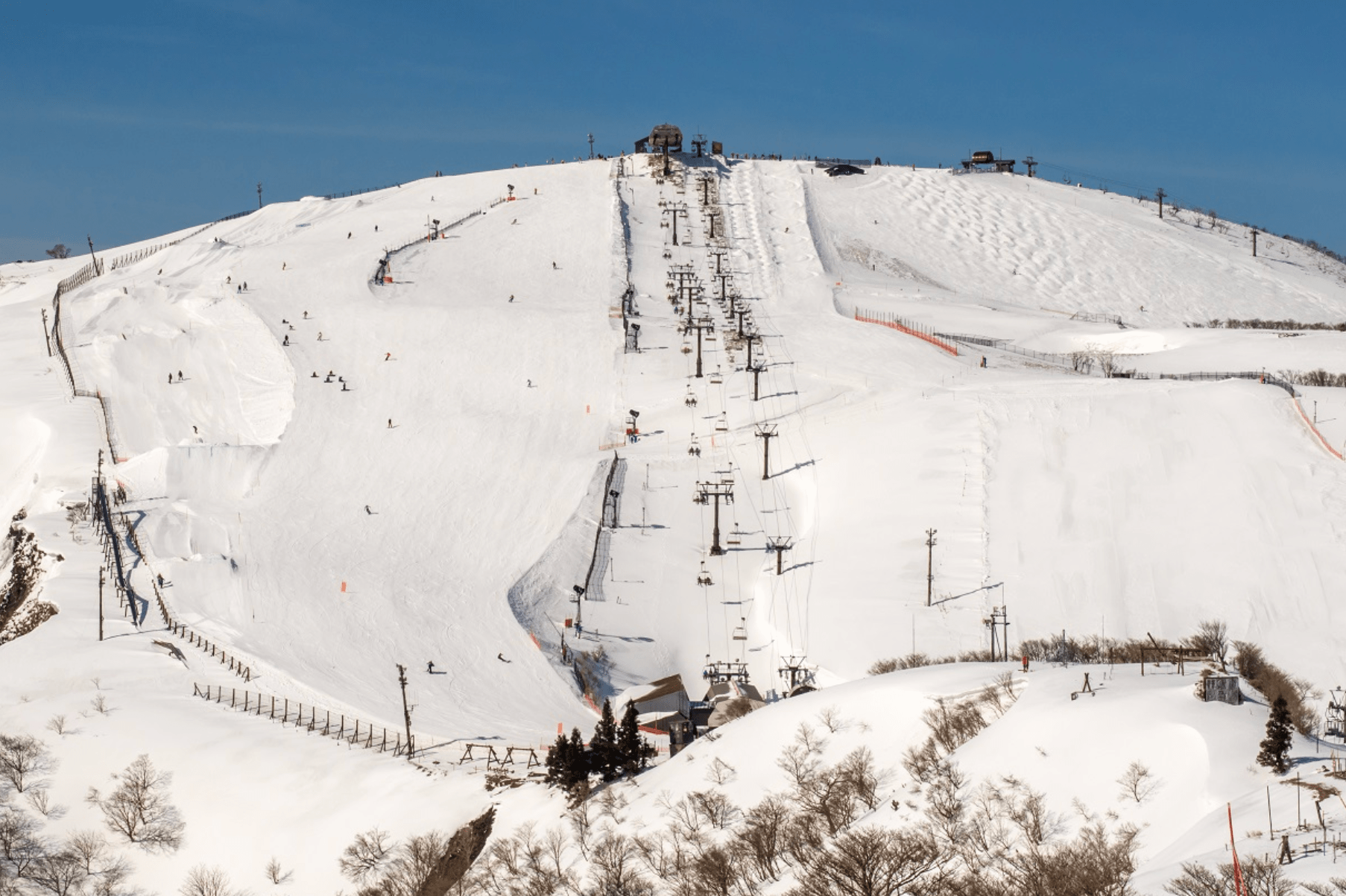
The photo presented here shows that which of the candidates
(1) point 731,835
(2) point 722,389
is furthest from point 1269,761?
(2) point 722,389

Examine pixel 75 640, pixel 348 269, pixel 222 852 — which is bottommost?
pixel 222 852

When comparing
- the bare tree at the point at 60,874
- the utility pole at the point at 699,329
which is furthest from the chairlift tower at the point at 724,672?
the utility pole at the point at 699,329

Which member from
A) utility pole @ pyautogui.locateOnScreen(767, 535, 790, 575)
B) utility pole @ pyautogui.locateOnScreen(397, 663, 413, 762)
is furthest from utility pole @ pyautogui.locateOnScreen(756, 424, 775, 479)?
utility pole @ pyautogui.locateOnScreen(397, 663, 413, 762)

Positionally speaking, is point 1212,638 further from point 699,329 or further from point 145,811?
point 699,329

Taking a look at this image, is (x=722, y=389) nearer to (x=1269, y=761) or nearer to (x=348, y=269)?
(x=348, y=269)

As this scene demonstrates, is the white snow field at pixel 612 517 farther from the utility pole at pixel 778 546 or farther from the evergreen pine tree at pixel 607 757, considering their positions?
the evergreen pine tree at pixel 607 757

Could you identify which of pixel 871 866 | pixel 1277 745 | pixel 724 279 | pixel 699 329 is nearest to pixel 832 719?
pixel 871 866
